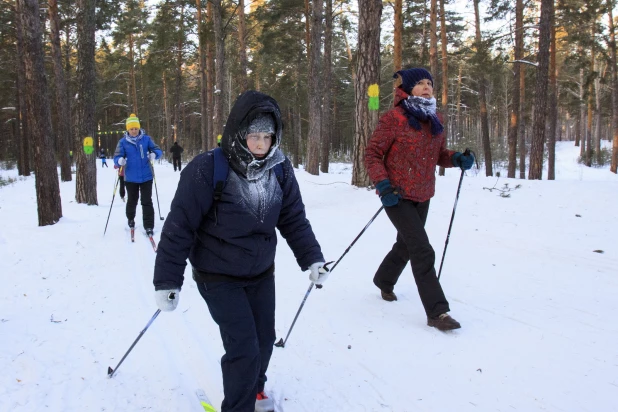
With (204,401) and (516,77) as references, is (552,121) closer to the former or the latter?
(516,77)

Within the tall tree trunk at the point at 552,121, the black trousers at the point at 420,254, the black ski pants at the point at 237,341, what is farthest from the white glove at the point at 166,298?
the tall tree trunk at the point at 552,121

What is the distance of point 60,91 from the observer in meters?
18.9

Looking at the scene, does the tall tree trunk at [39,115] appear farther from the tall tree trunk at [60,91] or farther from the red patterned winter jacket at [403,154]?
the tall tree trunk at [60,91]

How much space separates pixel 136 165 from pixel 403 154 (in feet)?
17.9

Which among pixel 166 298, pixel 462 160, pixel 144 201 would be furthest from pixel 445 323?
pixel 144 201

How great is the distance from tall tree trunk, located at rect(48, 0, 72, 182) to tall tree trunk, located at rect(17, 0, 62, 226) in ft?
32.1

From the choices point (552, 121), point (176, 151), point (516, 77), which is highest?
point (516, 77)

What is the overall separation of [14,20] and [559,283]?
26.8 meters

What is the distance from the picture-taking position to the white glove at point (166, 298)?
228 centimetres

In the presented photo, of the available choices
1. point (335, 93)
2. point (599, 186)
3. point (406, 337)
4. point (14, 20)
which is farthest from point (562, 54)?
point (406, 337)

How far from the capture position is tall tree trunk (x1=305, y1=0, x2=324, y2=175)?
1596 cm

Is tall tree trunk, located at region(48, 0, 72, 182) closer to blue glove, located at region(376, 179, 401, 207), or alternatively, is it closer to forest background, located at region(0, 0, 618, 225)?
forest background, located at region(0, 0, 618, 225)

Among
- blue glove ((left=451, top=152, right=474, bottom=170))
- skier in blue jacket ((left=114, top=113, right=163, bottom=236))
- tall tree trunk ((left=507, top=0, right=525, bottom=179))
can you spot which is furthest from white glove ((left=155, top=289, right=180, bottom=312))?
tall tree trunk ((left=507, top=0, right=525, bottom=179))

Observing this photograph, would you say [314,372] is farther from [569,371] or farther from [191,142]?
[191,142]
